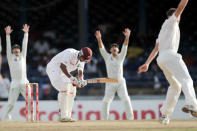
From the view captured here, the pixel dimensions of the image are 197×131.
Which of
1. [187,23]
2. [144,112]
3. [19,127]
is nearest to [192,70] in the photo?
[144,112]

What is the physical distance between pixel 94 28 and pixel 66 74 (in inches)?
530

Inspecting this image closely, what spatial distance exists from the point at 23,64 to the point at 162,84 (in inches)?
241

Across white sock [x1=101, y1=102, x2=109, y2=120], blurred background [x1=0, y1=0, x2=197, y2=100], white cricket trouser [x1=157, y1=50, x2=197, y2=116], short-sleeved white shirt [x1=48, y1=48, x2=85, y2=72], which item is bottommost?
white sock [x1=101, y1=102, x2=109, y2=120]

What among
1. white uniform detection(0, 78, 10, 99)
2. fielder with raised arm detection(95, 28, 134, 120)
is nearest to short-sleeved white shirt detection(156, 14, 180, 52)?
fielder with raised arm detection(95, 28, 134, 120)

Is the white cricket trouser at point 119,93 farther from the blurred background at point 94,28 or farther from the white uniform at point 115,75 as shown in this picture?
the blurred background at point 94,28

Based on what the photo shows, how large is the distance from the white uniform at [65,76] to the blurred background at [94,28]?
8362 mm

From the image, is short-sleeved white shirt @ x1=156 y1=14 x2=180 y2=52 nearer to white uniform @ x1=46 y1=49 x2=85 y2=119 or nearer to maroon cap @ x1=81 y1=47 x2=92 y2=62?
maroon cap @ x1=81 y1=47 x2=92 y2=62

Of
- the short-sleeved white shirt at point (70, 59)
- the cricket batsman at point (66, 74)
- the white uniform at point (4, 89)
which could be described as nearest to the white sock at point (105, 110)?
the cricket batsman at point (66, 74)

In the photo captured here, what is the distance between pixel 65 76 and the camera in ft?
35.6

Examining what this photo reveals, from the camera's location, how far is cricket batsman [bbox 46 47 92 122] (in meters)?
10.3

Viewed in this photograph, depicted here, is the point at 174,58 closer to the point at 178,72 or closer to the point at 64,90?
the point at 178,72

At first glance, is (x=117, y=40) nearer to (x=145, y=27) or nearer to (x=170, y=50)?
(x=145, y=27)

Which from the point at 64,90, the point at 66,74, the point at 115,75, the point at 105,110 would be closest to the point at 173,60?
the point at 66,74

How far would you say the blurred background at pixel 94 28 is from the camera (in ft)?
65.2
